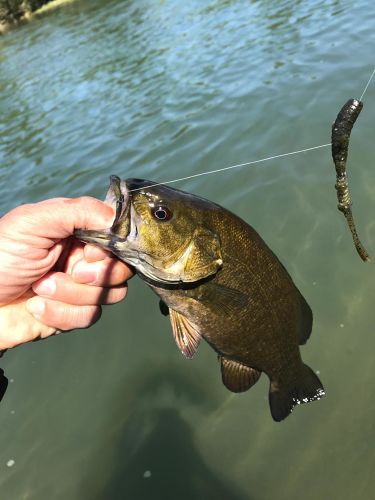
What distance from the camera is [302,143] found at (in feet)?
23.7

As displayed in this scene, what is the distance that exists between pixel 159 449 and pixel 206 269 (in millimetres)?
2714

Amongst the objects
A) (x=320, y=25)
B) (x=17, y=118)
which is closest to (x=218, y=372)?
(x=320, y=25)

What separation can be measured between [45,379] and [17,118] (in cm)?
1184

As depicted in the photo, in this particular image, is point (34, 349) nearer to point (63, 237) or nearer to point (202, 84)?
point (63, 237)

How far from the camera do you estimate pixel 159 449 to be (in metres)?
4.35

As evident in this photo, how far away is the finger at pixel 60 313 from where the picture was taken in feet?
9.38

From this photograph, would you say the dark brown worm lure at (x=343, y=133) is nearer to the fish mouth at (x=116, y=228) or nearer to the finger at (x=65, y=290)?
the fish mouth at (x=116, y=228)

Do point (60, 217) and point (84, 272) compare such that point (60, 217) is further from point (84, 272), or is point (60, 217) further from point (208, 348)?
point (208, 348)

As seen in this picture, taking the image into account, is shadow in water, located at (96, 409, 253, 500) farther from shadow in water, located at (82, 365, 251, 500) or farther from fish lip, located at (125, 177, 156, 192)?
fish lip, located at (125, 177, 156, 192)

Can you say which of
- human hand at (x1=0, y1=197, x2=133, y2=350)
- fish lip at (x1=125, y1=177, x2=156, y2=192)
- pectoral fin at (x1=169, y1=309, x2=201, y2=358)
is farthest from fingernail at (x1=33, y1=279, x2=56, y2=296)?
fish lip at (x1=125, y1=177, x2=156, y2=192)

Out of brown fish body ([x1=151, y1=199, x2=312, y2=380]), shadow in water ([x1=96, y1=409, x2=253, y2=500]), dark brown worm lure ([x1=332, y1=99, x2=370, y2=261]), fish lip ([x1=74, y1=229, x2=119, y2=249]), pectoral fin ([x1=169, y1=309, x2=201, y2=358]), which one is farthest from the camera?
shadow in water ([x1=96, y1=409, x2=253, y2=500])

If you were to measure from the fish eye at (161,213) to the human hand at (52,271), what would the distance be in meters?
0.26

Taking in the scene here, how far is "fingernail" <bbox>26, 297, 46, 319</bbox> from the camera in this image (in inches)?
112

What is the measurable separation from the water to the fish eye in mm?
2775
